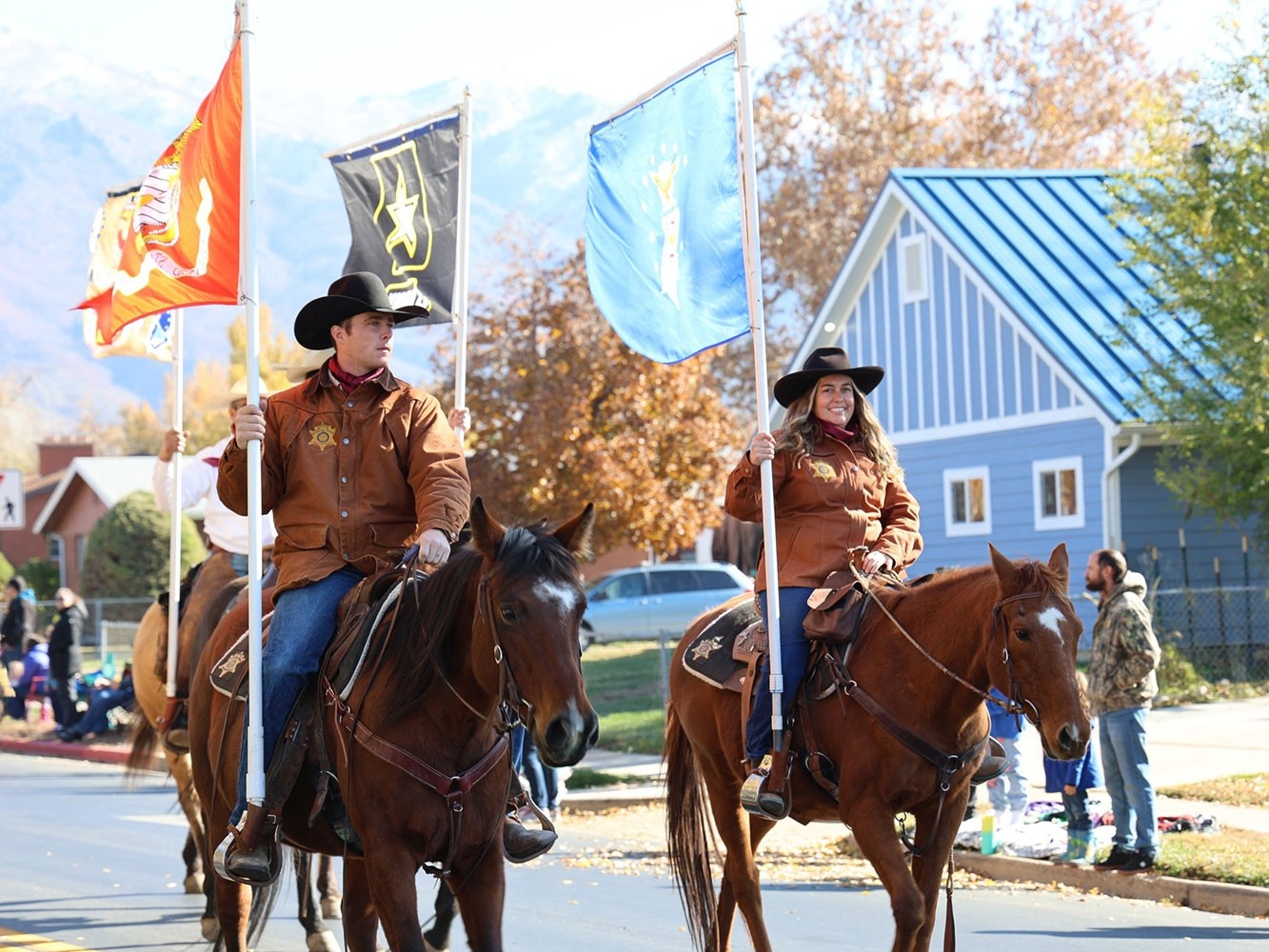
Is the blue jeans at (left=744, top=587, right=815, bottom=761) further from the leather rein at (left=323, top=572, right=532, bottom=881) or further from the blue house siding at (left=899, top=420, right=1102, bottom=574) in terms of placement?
the blue house siding at (left=899, top=420, right=1102, bottom=574)

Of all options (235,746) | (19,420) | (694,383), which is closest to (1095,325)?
(694,383)

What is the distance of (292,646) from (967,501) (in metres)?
24.0

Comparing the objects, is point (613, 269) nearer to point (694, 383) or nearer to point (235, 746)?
point (235, 746)

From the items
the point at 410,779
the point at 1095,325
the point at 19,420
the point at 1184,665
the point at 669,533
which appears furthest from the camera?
the point at 19,420

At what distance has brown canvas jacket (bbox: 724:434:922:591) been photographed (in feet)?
26.6

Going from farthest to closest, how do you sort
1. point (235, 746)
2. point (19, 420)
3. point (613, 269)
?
point (19, 420) → point (613, 269) → point (235, 746)

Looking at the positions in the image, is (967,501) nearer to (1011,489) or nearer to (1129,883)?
(1011,489)

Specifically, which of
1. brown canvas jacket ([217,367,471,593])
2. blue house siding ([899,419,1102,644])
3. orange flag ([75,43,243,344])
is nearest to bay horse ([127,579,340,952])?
brown canvas jacket ([217,367,471,593])

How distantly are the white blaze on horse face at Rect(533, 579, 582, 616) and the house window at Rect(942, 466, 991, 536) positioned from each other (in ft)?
79.4

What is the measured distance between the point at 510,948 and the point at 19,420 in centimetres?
15721

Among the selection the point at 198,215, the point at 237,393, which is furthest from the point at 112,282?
the point at 198,215

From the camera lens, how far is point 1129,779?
11.1m

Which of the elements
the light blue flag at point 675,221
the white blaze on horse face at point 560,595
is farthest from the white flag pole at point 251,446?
the light blue flag at point 675,221

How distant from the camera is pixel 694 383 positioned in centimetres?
3869
